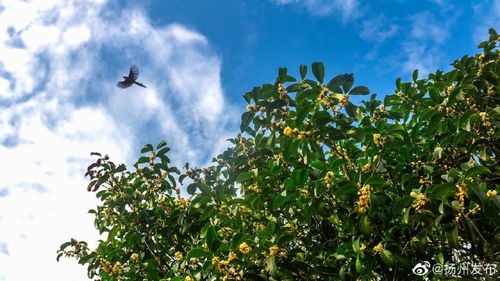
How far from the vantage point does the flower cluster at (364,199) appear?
2.98 metres

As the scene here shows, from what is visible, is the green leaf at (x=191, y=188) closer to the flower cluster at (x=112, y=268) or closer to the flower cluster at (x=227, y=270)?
the flower cluster at (x=112, y=268)

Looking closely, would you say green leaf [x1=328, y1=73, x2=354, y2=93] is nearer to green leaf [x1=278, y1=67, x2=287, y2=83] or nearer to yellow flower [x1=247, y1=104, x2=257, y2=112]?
green leaf [x1=278, y1=67, x2=287, y2=83]

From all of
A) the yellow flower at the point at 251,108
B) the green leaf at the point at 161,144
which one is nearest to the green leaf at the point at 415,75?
the yellow flower at the point at 251,108

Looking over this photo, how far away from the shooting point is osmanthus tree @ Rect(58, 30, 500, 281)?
119 inches

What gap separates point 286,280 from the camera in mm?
3279

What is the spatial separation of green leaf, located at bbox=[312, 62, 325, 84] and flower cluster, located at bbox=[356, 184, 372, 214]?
98cm

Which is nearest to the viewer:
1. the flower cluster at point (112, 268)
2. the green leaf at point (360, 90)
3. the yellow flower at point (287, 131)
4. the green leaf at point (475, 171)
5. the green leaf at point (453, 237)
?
the green leaf at point (475, 171)

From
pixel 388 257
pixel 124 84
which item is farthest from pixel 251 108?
pixel 124 84

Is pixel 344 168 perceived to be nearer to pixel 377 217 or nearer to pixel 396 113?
pixel 377 217

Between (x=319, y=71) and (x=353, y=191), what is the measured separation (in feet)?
3.49

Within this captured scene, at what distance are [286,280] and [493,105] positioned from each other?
2.79 meters

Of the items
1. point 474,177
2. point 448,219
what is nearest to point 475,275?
point 448,219

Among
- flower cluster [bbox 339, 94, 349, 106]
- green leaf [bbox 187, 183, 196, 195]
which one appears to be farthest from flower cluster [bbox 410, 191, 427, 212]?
green leaf [bbox 187, 183, 196, 195]

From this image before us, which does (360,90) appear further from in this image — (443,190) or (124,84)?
(124,84)
